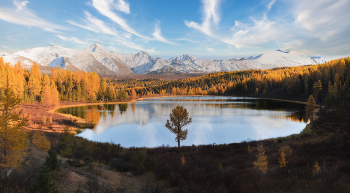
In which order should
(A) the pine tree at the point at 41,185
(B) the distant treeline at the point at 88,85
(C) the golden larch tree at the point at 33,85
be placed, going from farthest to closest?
(C) the golden larch tree at the point at 33,85
(B) the distant treeline at the point at 88,85
(A) the pine tree at the point at 41,185

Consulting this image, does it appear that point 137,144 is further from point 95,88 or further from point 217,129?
point 95,88

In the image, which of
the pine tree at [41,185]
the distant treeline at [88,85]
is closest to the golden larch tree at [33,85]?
the distant treeline at [88,85]

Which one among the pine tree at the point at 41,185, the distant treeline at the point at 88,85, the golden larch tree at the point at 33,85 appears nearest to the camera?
the pine tree at the point at 41,185

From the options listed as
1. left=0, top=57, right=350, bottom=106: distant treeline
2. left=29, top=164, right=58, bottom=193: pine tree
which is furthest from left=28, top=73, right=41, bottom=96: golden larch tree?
left=29, top=164, right=58, bottom=193: pine tree

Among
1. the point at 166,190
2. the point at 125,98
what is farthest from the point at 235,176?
the point at 125,98

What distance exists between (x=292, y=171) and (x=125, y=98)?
12470 cm

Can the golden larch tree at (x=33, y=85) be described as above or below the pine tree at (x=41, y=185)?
above

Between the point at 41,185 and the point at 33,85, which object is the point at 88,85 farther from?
the point at 41,185

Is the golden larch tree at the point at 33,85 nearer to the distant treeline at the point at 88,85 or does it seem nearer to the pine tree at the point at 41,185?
the distant treeline at the point at 88,85

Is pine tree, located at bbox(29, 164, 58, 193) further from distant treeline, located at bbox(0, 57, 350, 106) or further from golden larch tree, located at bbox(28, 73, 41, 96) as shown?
golden larch tree, located at bbox(28, 73, 41, 96)

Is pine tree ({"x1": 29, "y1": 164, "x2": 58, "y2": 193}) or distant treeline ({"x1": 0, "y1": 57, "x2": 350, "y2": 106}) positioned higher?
distant treeline ({"x1": 0, "y1": 57, "x2": 350, "y2": 106})

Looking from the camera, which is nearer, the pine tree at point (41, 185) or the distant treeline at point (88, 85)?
the pine tree at point (41, 185)

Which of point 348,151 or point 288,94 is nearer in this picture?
point 348,151

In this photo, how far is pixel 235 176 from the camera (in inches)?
491
